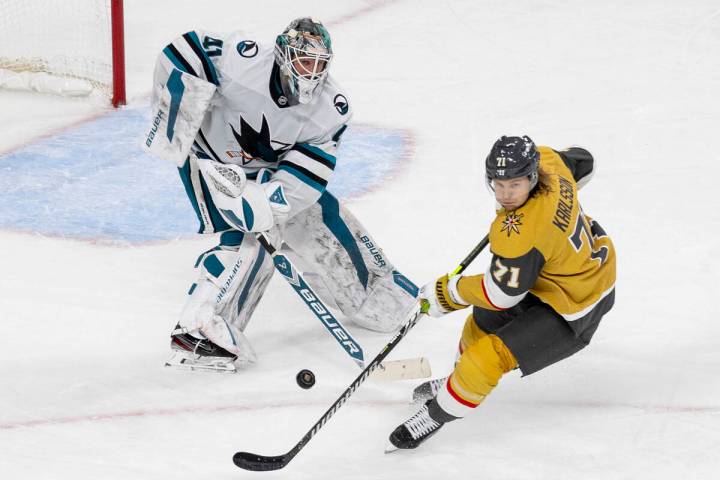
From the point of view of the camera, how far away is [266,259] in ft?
11.4

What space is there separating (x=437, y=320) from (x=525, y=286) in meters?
1.01

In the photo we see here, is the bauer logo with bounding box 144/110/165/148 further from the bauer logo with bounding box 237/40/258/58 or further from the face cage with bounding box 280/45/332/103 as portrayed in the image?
the face cage with bounding box 280/45/332/103

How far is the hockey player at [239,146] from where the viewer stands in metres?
3.20

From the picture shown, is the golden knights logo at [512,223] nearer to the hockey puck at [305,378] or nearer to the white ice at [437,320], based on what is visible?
the white ice at [437,320]

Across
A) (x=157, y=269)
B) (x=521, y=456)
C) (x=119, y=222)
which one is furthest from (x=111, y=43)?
(x=521, y=456)

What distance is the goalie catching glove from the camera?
3.18 m

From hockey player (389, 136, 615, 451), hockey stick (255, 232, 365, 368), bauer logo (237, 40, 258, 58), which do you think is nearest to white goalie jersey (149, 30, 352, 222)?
bauer logo (237, 40, 258, 58)

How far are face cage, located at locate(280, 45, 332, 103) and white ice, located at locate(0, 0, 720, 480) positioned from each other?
87 centimetres

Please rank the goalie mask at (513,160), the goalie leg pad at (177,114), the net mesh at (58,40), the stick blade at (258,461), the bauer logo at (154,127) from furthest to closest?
the net mesh at (58,40) < the bauer logo at (154,127) < the goalie leg pad at (177,114) < the stick blade at (258,461) < the goalie mask at (513,160)

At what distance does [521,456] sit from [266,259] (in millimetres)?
1041

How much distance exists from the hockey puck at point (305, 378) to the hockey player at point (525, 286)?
355 mm

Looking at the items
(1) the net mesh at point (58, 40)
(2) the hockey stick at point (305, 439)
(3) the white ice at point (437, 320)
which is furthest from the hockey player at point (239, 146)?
(1) the net mesh at point (58, 40)

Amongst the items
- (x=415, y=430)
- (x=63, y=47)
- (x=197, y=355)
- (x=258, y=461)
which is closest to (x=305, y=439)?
(x=258, y=461)

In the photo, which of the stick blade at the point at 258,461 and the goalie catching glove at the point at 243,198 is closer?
the stick blade at the point at 258,461
